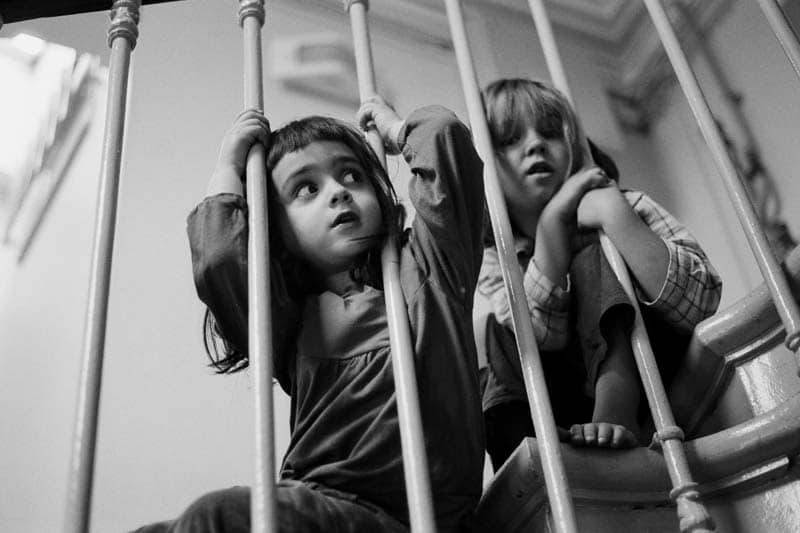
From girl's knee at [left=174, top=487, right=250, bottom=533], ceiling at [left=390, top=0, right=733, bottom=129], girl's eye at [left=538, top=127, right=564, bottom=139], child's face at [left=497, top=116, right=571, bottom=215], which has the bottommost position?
girl's knee at [left=174, top=487, right=250, bottom=533]

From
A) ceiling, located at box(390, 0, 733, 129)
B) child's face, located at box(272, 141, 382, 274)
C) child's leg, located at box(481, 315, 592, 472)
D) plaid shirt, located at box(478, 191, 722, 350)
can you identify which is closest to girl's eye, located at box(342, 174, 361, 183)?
child's face, located at box(272, 141, 382, 274)

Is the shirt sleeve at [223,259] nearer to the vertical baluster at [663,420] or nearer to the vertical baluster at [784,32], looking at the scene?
the vertical baluster at [663,420]

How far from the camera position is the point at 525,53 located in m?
2.52

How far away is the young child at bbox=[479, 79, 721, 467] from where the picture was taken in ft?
3.27

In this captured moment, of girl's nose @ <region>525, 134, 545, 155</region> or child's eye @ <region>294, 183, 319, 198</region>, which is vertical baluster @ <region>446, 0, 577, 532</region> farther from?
girl's nose @ <region>525, 134, 545, 155</region>

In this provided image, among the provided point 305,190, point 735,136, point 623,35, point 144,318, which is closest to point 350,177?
point 305,190

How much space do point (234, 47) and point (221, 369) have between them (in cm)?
129

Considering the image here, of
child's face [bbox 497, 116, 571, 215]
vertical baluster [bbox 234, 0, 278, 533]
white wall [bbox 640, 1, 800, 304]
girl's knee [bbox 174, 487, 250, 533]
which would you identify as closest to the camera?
vertical baluster [bbox 234, 0, 278, 533]

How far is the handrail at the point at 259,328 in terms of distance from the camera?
1.91 ft

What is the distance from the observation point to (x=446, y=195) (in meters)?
0.84

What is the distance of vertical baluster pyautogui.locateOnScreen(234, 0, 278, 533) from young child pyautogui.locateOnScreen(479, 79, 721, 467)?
1.28ft

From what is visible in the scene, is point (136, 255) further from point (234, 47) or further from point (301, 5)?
point (301, 5)

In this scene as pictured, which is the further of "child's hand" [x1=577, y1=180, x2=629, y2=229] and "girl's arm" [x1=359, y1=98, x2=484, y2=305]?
"child's hand" [x1=577, y1=180, x2=629, y2=229]

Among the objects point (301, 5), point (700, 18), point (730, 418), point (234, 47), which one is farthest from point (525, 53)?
point (730, 418)
